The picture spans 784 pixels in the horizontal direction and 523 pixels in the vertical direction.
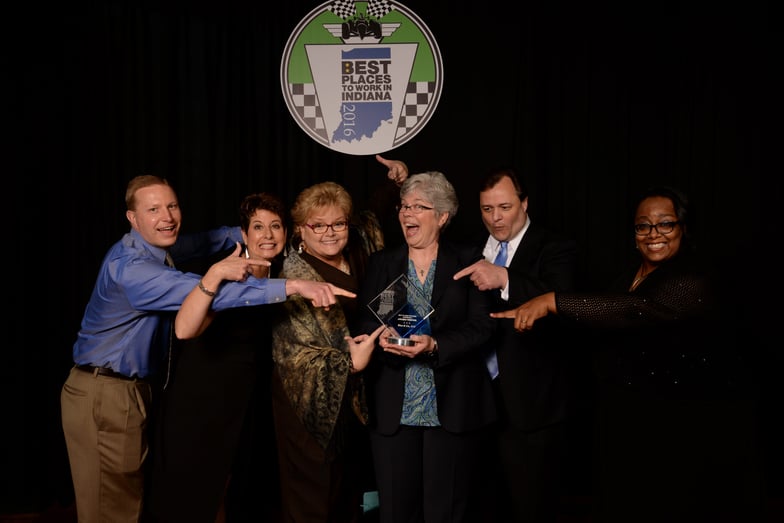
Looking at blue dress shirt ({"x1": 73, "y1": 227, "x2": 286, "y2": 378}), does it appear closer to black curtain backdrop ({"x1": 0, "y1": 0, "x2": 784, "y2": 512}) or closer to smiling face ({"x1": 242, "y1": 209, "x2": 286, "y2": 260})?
smiling face ({"x1": 242, "y1": 209, "x2": 286, "y2": 260})

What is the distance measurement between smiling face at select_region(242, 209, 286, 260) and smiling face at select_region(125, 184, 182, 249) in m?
0.31

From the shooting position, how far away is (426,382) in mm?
2240

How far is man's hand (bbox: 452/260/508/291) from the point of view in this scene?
2.23m

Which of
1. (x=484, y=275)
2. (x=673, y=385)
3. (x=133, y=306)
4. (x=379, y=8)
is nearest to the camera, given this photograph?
(x=673, y=385)

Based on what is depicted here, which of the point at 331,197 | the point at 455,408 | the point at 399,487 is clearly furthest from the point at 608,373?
the point at 331,197

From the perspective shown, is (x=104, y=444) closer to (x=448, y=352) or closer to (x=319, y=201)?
(x=319, y=201)

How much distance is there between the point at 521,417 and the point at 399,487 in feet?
1.78

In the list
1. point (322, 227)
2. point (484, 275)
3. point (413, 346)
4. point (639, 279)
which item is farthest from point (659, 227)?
point (322, 227)

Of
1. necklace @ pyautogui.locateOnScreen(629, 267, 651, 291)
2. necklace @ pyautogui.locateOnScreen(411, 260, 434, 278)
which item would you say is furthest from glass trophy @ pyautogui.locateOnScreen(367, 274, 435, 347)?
necklace @ pyautogui.locateOnScreen(629, 267, 651, 291)

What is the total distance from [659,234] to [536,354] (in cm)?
63

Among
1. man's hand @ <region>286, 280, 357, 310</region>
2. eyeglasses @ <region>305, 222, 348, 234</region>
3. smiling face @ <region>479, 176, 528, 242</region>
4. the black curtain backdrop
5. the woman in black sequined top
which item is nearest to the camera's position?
the woman in black sequined top

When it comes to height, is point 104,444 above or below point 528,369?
below

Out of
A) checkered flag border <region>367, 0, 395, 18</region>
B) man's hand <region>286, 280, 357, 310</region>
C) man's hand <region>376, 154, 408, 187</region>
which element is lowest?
man's hand <region>286, 280, 357, 310</region>

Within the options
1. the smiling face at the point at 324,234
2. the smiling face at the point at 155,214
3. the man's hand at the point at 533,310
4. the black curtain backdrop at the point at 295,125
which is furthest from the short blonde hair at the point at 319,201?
the black curtain backdrop at the point at 295,125
